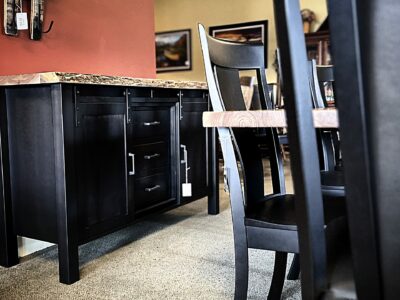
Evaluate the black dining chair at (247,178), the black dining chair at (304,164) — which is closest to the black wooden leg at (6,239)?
the black dining chair at (247,178)

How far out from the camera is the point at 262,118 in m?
0.92

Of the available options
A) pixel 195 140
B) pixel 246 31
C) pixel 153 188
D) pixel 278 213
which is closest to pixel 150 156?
pixel 153 188

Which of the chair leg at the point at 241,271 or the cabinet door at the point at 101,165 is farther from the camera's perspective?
the cabinet door at the point at 101,165

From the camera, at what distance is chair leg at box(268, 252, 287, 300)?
1.44 m

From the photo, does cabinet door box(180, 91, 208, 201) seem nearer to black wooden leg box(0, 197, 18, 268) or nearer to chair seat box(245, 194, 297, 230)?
black wooden leg box(0, 197, 18, 268)

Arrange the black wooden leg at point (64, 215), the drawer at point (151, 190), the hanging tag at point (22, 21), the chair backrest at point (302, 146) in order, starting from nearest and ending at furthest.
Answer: the chair backrest at point (302, 146)
the black wooden leg at point (64, 215)
the hanging tag at point (22, 21)
the drawer at point (151, 190)

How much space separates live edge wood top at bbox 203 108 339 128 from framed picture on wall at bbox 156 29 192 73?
6151mm

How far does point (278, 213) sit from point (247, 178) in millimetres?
245

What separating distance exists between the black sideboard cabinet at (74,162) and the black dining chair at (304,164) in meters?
1.32

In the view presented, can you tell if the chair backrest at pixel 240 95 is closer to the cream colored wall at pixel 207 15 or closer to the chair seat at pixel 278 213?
the chair seat at pixel 278 213

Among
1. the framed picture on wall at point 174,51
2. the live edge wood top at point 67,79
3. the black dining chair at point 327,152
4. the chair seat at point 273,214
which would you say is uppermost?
the framed picture on wall at point 174,51

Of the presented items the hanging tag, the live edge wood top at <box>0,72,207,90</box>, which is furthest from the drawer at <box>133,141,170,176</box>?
the hanging tag

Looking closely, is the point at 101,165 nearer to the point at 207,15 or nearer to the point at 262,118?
the point at 262,118

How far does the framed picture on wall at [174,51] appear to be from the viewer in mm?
7004
